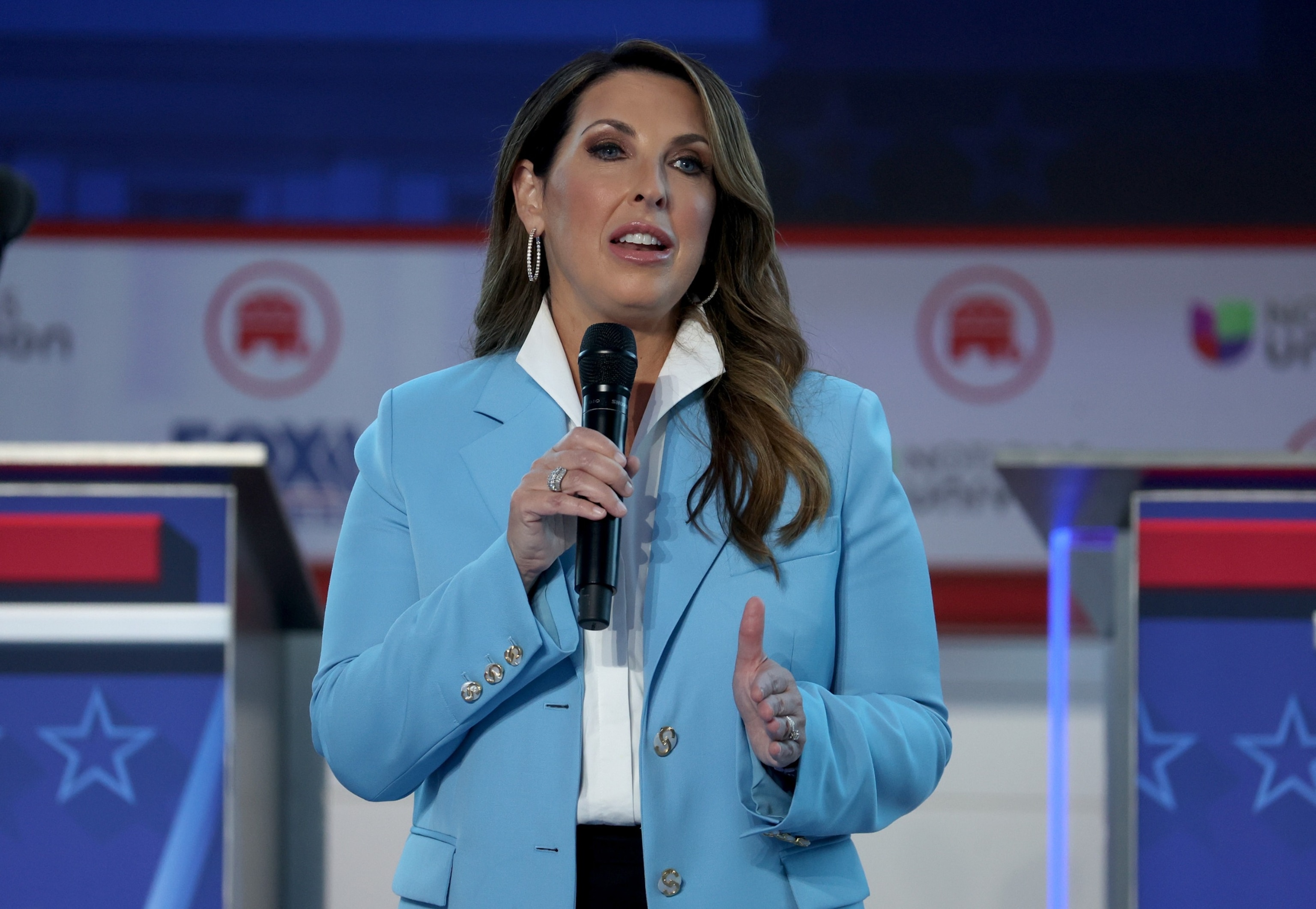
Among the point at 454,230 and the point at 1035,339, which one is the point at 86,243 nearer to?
the point at 454,230

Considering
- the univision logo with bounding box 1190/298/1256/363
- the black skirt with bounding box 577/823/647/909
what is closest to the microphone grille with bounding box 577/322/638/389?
the black skirt with bounding box 577/823/647/909

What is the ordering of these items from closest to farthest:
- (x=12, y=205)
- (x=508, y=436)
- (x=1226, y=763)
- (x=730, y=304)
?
(x=508, y=436) < (x=730, y=304) < (x=12, y=205) < (x=1226, y=763)

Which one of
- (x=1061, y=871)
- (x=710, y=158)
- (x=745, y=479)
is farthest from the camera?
(x=1061, y=871)

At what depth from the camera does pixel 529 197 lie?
4.97ft

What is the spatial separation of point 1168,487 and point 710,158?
0.82 meters

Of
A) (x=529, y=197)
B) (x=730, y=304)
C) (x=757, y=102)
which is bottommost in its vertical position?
(x=730, y=304)

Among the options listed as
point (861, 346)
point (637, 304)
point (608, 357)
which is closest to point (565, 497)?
point (608, 357)

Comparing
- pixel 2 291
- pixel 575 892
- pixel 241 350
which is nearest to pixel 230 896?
pixel 575 892

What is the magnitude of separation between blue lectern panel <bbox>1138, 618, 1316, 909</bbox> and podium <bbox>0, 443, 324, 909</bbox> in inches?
47.4

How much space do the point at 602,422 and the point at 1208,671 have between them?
40.0 inches

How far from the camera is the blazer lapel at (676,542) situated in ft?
4.02

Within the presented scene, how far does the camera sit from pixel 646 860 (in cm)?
116

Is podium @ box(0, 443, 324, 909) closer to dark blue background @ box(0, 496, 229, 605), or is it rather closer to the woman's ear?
dark blue background @ box(0, 496, 229, 605)

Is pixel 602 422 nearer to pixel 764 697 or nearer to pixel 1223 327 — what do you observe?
pixel 764 697
